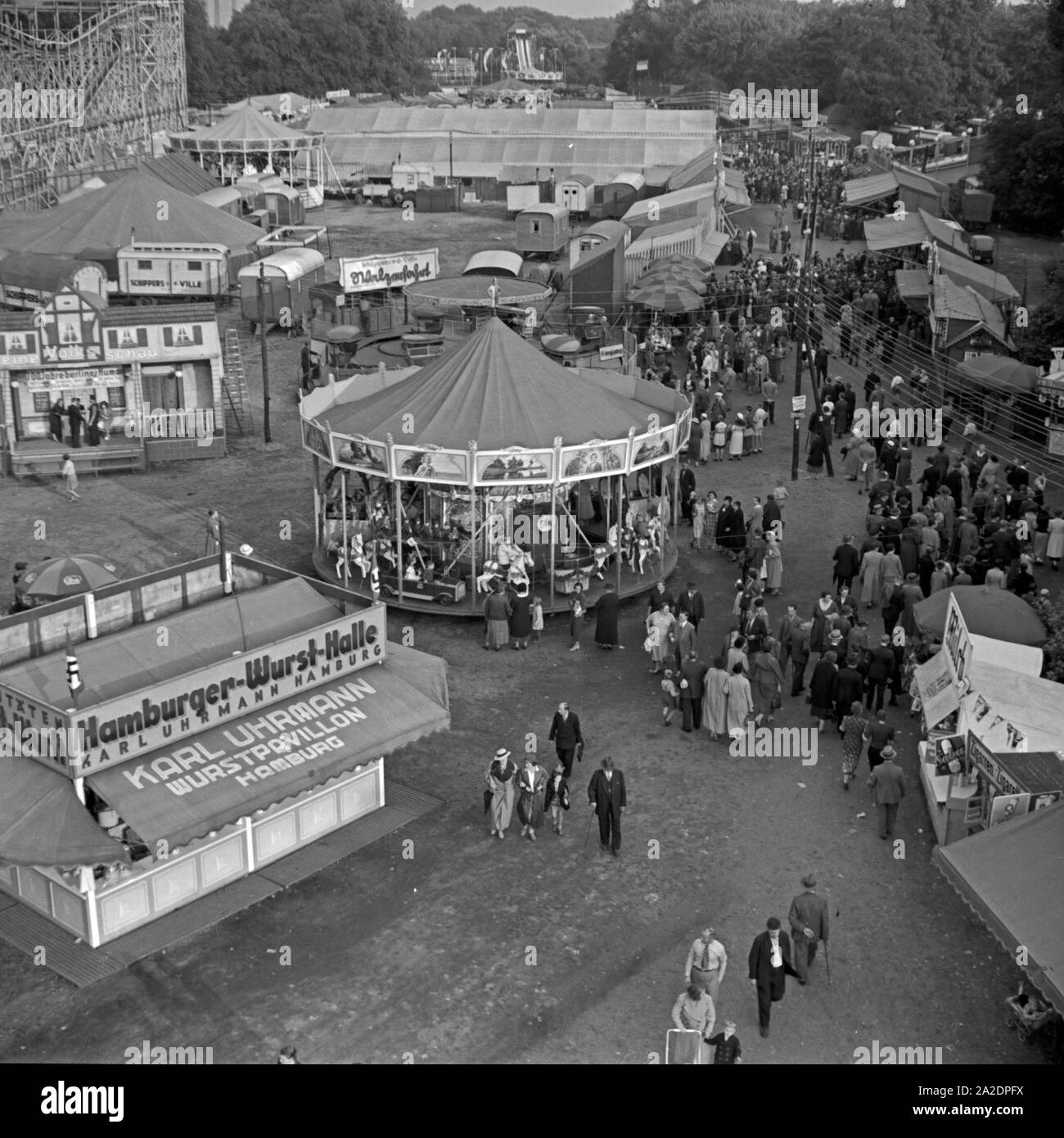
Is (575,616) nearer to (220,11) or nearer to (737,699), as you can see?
(737,699)

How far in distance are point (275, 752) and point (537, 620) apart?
670 cm

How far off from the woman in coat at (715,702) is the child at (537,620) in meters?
3.28

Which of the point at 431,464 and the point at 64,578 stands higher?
the point at 431,464

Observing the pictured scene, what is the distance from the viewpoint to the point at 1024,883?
1169 cm

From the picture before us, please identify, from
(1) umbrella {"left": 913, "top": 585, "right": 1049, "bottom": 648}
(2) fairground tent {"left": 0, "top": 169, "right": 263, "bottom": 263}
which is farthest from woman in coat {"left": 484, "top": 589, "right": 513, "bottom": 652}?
(2) fairground tent {"left": 0, "top": 169, "right": 263, "bottom": 263}

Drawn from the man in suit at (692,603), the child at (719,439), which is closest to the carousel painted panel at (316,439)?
the man in suit at (692,603)

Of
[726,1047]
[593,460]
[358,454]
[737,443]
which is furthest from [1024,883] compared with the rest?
[737,443]

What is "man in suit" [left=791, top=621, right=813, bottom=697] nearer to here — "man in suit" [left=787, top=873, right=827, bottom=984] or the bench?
"man in suit" [left=787, top=873, right=827, bottom=984]

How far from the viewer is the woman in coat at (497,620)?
19.1 m

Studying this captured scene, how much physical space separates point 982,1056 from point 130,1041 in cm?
656

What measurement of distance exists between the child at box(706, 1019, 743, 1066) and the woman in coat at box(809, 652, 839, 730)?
655 cm

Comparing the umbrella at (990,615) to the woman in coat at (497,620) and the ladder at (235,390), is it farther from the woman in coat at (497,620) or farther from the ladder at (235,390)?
the ladder at (235,390)

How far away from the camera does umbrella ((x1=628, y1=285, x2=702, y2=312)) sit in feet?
118

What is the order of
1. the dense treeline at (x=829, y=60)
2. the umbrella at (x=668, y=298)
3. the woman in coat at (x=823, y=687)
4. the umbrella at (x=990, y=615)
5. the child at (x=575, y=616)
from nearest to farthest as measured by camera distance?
the woman in coat at (x=823, y=687)
the umbrella at (x=990, y=615)
the child at (x=575, y=616)
the umbrella at (x=668, y=298)
the dense treeline at (x=829, y=60)
